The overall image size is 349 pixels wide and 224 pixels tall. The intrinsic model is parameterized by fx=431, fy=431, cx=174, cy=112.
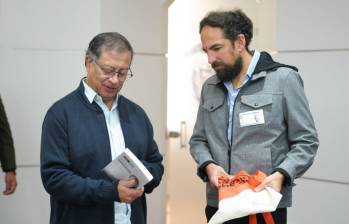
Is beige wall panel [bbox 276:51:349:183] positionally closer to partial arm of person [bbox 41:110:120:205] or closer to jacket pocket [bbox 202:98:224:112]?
jacket pocket [bbox 202:98:224:112]

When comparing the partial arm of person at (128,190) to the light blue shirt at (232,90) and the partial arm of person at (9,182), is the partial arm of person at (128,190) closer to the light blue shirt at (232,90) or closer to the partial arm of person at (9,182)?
the light blue shirt at (232,90)

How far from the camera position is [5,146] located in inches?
97.0

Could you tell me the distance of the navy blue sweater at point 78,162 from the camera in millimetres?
1493

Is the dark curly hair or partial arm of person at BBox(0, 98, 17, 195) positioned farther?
partial arm of person at BBox(0, 98, 17, 195)

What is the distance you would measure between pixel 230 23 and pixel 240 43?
0.31 ft

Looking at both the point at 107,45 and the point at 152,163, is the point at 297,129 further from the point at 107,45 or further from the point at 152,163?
the point at 107,45

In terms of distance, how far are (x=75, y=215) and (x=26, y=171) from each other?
4.51 feet

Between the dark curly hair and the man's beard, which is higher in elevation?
the dark curly hair

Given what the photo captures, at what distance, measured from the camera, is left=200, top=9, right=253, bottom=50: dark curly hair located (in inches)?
68.4

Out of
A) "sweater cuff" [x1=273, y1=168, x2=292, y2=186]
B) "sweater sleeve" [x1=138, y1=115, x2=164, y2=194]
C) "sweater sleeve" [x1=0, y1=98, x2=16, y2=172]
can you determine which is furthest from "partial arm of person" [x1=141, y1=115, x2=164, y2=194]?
"sweater sleeve" [x1=0, y1=98, x2=16, y2=172]

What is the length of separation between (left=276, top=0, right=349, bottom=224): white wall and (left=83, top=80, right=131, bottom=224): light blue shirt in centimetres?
143

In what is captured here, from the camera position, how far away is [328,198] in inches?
102

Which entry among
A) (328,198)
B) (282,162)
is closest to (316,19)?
(328,198)

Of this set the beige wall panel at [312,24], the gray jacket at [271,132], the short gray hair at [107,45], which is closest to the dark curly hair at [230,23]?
the gray jacket at [271,132]
